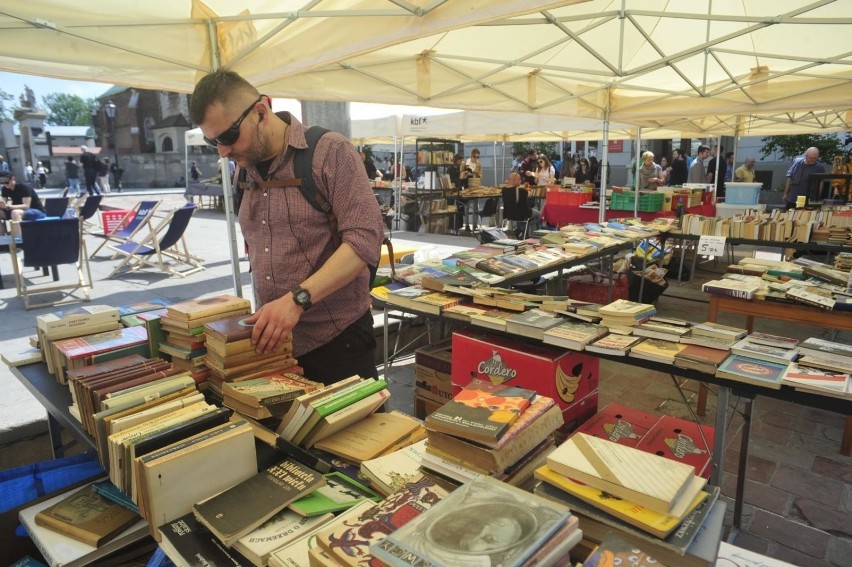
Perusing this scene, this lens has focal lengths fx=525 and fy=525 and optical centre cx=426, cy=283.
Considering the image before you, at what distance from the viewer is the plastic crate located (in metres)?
10.9

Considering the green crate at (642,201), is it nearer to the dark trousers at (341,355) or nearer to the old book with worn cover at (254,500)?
the dark trousers at (341,355)

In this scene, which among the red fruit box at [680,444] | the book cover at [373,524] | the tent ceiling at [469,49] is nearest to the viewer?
the book cover at [373,524]

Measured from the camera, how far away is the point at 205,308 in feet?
6.73

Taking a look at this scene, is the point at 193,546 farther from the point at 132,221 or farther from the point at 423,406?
the point at 132,221

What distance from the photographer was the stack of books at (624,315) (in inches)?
117

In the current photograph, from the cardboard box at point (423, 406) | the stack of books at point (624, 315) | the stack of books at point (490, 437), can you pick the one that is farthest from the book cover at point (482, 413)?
the cardboard box at point (423, 406)

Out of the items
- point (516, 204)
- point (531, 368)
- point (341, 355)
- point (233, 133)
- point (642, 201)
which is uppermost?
point (233, 133)

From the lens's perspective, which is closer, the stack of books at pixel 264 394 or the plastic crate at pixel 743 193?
the stack of books at pixel 264 394

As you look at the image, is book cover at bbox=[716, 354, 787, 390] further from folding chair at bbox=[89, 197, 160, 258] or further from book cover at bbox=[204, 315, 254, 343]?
folding chair at bbox=[89, 197, 160, 258]

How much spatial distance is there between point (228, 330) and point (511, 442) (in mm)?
1043

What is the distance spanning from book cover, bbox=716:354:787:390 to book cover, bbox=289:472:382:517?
1799mm

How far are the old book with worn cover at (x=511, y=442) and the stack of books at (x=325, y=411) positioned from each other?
319 millimetres

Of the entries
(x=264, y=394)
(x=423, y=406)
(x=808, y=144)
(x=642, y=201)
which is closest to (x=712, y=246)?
(x=423, y=406)

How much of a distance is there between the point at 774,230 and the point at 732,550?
564 centimetres
